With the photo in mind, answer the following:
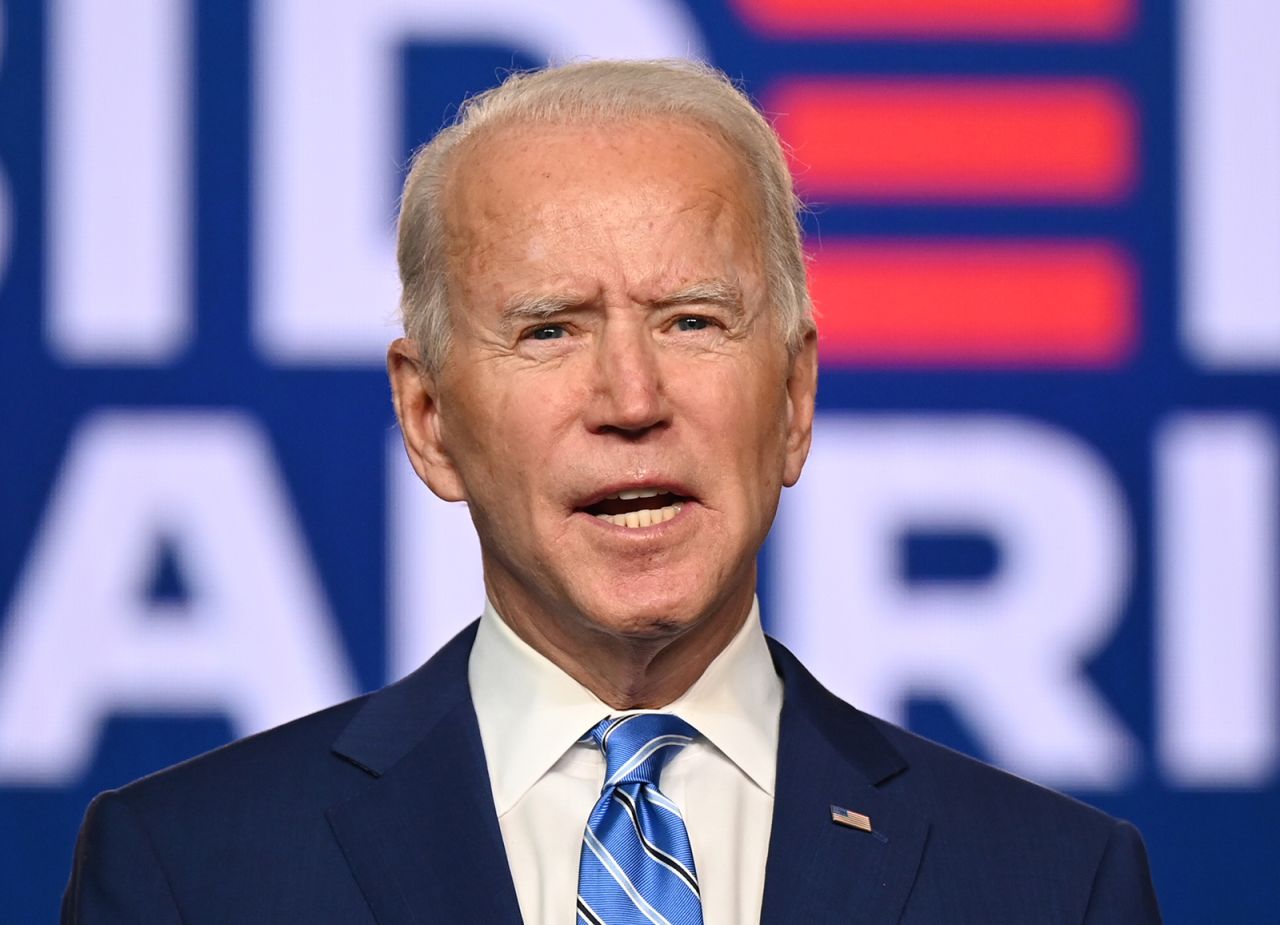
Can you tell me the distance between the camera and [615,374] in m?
1.75

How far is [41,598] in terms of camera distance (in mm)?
3211

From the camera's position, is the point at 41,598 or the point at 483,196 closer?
the point at 483,196

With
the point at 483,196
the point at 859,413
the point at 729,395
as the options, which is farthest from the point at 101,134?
the point at 729,395

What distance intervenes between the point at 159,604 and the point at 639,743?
1.61 meters

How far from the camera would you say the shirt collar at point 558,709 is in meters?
1.84

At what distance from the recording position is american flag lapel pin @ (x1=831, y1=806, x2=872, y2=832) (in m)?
1.84

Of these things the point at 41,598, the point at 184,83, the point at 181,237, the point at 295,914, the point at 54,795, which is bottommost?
the point at 54,795

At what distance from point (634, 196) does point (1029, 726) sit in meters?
1.71

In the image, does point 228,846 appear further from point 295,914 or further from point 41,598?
point 41,598

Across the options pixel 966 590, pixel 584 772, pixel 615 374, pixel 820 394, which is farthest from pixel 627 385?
pixel 966 590

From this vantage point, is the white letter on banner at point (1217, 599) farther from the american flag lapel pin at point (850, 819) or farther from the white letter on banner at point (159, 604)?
the american flag lapel pin at point (850, 819)

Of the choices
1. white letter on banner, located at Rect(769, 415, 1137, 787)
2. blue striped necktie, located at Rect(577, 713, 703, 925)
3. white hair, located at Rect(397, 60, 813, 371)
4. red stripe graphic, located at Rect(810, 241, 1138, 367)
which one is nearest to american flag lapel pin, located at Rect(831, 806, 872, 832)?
blue striped necktie, located at Rect(577, 713, 703, 925)

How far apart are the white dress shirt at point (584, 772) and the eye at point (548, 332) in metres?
0.28

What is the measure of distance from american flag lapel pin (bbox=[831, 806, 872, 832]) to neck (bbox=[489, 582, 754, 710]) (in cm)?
18
